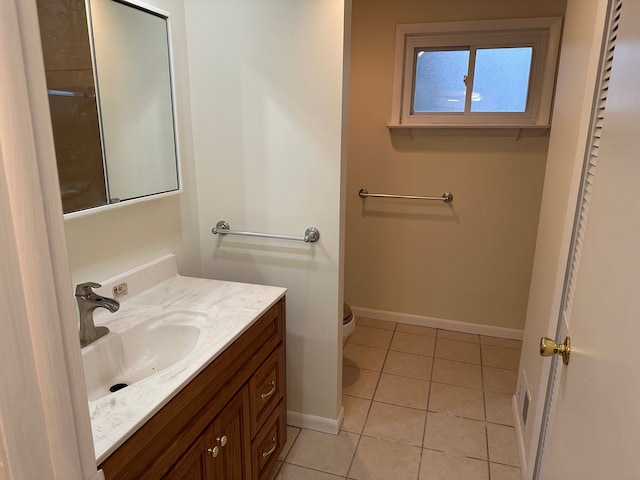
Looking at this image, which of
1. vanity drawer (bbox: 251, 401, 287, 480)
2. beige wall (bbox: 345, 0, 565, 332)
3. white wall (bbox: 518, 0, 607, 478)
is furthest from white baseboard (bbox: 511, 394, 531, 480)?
vanity drawer (bbox: 251, 401, 287, 480)

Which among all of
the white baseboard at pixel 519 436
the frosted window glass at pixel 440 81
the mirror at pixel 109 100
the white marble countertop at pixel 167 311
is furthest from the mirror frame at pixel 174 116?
the white baseboard at pixel 519 436

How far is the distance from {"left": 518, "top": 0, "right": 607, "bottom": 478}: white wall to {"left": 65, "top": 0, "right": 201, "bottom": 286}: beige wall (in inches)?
57.3

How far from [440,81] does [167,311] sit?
88.6 inches

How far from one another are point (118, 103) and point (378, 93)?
1.85 meters

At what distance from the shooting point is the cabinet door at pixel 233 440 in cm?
133

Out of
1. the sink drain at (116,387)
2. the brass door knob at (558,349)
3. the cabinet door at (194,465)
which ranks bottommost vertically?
the cabinet door at (194,465)

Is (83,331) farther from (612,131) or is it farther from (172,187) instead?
(612,131)

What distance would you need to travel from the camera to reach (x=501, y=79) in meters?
2.73

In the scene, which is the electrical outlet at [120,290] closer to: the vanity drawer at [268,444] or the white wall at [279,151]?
the white wall at [279,151]

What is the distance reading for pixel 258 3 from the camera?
1730mm

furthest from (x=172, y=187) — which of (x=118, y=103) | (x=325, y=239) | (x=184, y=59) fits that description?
(x=325, y=239)

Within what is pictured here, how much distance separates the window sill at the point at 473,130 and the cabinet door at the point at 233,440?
2.03m

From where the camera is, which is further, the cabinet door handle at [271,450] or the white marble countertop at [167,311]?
the cabinet door handle at [271,450]

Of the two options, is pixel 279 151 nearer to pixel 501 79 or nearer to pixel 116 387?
pixel 116 387
